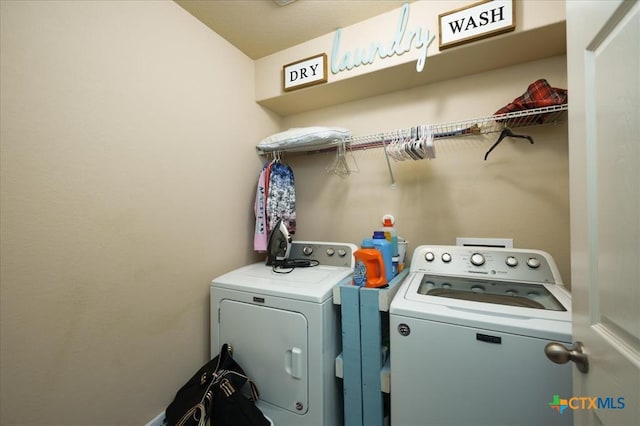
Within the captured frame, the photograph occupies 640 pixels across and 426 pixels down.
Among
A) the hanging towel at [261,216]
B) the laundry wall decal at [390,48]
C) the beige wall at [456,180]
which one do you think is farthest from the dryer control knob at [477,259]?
the hanging towel at [261,216]

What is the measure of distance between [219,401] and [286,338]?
43cm

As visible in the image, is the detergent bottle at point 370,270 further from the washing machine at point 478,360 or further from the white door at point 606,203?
the white door at point 606,203

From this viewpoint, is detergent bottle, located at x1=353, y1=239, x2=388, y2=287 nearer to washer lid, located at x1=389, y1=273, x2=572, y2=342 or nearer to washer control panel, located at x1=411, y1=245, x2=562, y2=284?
washer lid, located at x1=389, y1=273, x2=572, y2=342

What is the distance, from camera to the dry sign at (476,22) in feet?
4.29

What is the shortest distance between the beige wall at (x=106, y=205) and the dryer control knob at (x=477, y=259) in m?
1.61

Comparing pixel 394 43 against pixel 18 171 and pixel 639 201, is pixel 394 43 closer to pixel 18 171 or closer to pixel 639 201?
pixel 639 201

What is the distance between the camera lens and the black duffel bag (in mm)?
1184

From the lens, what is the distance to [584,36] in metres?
0.60

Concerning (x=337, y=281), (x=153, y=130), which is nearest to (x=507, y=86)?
(x=337, y=281)

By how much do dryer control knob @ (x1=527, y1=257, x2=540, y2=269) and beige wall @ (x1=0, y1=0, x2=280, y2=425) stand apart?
186 centimetres

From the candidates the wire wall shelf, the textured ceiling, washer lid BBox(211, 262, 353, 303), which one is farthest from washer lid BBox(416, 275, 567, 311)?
the textured ceiling

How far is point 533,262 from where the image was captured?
1285mm

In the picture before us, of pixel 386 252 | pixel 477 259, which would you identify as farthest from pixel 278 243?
pixel 477 259

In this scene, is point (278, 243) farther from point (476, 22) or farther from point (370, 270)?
point (476, 22)
